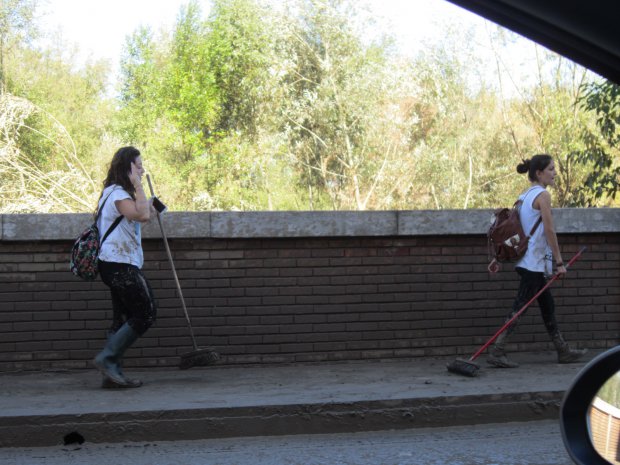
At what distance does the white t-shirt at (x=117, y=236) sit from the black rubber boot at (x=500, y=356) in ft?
10.3

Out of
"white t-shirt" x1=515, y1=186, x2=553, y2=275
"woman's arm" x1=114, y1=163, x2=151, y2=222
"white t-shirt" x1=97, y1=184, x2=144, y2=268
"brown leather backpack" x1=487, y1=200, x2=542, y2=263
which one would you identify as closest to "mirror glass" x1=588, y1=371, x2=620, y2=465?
"woman's arm" x1=114, y1=163, x2=151, y2=222

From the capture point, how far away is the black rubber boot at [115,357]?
6.40 m

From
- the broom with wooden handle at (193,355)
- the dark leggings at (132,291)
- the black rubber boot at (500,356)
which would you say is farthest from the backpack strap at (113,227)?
the black rubber boot at (500,356)

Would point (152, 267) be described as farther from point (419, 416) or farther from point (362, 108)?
point (362, 108)

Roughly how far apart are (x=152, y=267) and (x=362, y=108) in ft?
80.1

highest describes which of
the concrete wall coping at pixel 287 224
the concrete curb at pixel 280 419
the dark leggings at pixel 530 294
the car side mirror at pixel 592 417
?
the concrete wall coping at pixel 287 224

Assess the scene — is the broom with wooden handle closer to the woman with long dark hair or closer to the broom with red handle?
A: the woman with long dark hair

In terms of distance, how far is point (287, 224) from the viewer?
7.59 meters

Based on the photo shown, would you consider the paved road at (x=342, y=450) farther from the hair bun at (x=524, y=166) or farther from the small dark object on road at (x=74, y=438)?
the hair bun at (x=524, y=166)

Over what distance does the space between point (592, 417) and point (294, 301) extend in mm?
5759

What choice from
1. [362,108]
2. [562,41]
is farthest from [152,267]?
[362,108]

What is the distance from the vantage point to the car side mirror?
1.93 m

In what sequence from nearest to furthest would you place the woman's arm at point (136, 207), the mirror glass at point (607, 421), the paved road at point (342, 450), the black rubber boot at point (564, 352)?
1. the mirror glass at point (607, 421)
2. the paved road at point (342, 450)
3. the woman's arm at point (136, 207)
4. the black rubber boot at point (564, 352)

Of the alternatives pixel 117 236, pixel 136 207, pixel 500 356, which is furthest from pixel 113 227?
pixel 500 356
